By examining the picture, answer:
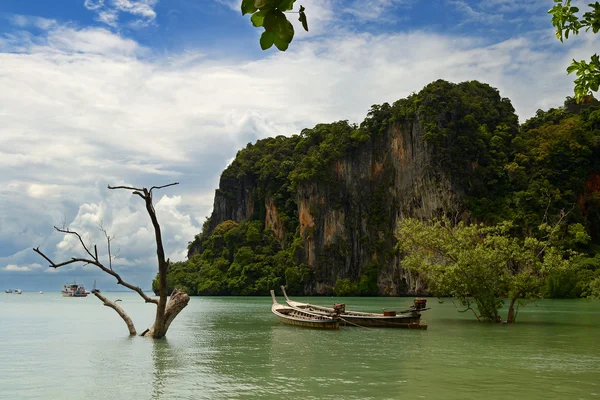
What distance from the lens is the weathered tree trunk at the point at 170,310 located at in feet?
66.2

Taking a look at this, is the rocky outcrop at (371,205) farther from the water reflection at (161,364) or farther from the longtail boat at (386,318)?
the water reflection at (161,364)

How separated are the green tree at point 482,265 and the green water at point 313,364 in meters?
1.60

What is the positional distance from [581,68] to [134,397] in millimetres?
10408

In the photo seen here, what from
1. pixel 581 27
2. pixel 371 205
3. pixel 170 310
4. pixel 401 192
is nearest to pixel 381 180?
pixel 371 205

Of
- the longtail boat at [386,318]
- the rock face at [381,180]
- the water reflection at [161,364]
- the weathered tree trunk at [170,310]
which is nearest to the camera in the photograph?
the water reflection at [161,364]

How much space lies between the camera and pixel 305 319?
2616cm

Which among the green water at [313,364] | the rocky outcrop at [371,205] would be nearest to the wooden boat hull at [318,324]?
the green water at [313,364]

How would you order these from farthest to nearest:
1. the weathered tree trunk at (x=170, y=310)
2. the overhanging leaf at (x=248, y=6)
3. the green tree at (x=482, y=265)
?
the green tree at (x=482, y=265), the weathered tree trunk at (x=170, y=310), the overhanging leaf at (x=248, y=6)

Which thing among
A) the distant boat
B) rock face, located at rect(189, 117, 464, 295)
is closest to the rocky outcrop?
rock face, located at rect(189, 117, 464, 295)

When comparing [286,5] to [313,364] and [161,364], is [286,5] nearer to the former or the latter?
[313,364]

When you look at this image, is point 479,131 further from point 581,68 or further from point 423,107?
point 581,68

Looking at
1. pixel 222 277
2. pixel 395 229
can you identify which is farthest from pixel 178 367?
pixel 222 277

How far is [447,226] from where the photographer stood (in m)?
27.0

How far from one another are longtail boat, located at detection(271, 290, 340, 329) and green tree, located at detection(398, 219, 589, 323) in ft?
15.1
